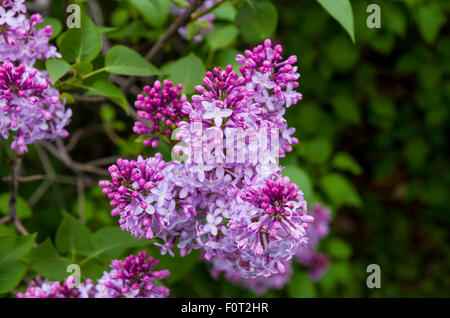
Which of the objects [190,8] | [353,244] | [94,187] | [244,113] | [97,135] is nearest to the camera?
[244,113]

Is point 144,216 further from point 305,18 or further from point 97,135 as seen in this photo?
point 97,135

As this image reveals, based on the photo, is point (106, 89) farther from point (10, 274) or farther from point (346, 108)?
point (346, 108)

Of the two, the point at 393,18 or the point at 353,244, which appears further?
the point at 353,244

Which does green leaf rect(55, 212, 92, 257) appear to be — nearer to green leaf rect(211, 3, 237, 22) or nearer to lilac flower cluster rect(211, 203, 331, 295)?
lilac flower cluster rect(211, 203, 331, 295)

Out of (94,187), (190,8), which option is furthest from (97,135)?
(190,8)

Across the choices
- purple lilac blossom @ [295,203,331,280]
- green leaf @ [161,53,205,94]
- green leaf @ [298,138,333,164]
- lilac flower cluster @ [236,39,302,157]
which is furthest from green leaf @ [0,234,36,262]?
green leaf @ [298,138,333,164]

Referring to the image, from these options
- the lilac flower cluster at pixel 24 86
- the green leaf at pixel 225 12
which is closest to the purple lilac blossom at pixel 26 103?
the lilac flower cluster at pixel 24 86
